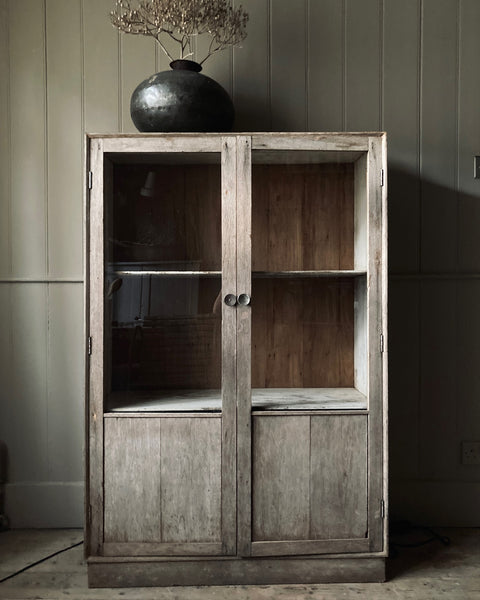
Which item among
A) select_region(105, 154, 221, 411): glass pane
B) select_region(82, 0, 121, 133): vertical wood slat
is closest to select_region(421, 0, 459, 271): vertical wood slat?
select_region(105, 154, 221, 411): glass pane

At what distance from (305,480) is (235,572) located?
1.38 feet

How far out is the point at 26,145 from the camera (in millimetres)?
2510

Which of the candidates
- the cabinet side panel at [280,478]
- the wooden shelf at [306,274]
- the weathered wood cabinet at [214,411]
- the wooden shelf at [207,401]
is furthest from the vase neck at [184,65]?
the cabinet side panel at [280,478]

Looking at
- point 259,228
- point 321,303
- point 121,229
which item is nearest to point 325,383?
point 321,303

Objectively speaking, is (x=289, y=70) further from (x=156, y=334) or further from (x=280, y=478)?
(x=280, y=478)

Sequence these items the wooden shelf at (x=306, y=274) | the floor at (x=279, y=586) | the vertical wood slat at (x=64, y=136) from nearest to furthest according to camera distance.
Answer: the floor at (x=279, y=586) < the wooden shelf at (x=306, y=274) < the vertical wood slat at (x=64, y=136)

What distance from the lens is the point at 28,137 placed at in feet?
8.24

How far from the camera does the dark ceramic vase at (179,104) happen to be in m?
2.06

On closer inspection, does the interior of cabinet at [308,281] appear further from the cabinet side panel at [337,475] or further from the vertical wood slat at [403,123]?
the vertical wood slat at [403,123]

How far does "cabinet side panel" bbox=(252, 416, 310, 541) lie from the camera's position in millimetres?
2061

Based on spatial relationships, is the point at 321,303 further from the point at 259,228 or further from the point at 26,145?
the point at 26,145

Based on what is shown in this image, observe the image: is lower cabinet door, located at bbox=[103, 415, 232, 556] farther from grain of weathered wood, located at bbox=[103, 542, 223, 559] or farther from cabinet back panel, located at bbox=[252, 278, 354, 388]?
cabinet back panel, located at bbox=[252, 278, 354, 388]

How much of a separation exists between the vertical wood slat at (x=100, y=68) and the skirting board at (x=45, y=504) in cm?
158

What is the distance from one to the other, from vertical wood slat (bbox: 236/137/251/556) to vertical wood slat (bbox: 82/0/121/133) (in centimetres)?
78
